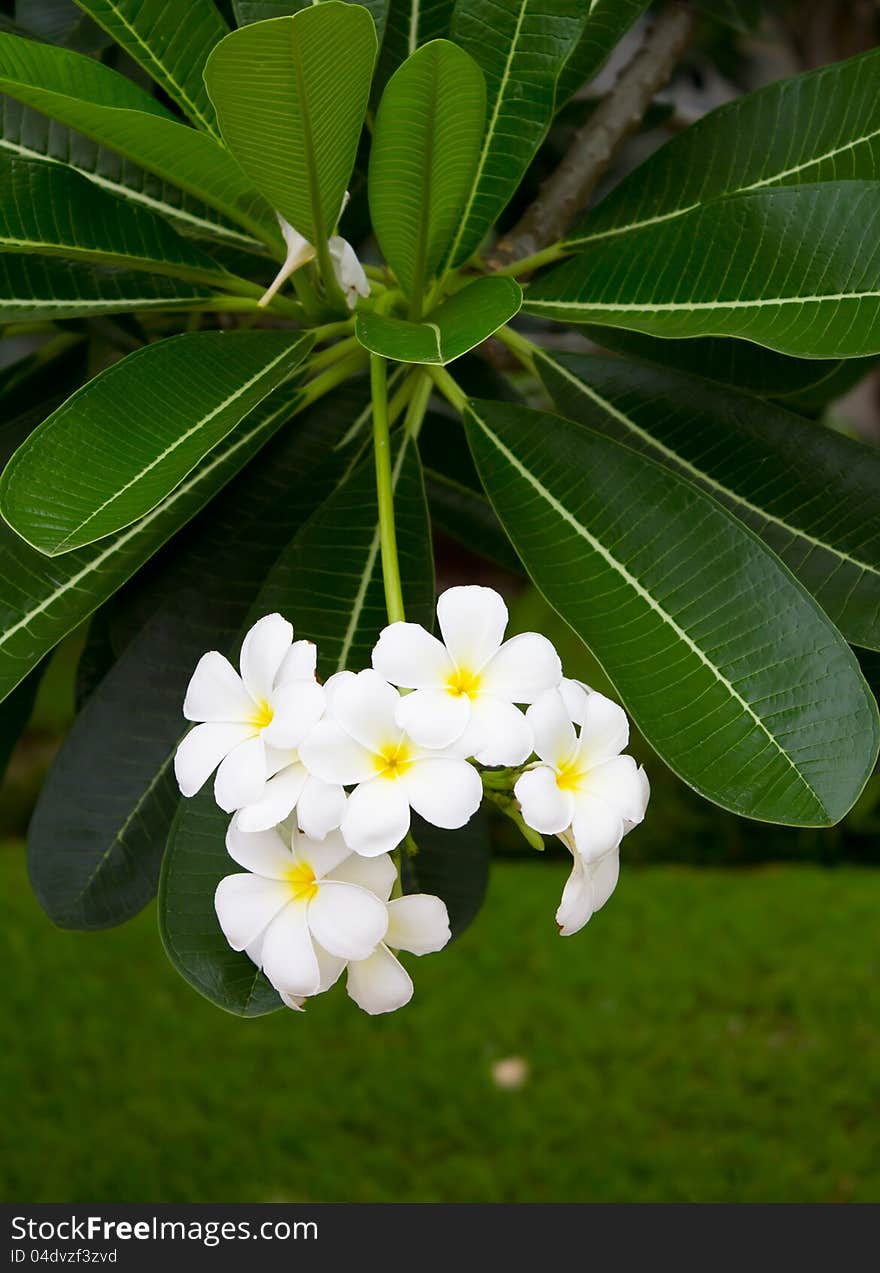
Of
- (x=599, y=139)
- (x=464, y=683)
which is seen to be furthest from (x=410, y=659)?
(x=599, y=139)

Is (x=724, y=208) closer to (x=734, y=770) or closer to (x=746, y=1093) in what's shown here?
(x=734, y=770)

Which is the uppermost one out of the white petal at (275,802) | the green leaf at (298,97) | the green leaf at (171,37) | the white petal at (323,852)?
the green leaf at (171,37)

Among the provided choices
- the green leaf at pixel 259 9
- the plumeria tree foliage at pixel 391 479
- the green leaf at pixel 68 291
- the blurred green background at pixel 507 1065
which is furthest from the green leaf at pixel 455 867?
the blurred green background at pixel 507 1065

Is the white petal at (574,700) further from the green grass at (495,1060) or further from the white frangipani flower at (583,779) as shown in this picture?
the green grass at (495,1060)

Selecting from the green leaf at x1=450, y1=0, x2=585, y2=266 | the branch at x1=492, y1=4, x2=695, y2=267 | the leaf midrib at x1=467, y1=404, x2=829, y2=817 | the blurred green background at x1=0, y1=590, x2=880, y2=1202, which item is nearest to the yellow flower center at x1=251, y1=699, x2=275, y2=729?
the leaf midrib at x1=467, y1=404, x2=829, y2=817

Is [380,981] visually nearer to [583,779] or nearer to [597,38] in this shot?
[583,779]

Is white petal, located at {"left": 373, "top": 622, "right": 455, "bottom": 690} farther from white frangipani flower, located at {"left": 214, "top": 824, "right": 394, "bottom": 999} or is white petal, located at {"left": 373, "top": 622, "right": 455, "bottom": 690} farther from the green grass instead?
the green grass

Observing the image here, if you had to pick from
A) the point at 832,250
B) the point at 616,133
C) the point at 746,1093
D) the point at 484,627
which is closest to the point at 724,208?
the point at 832,250
